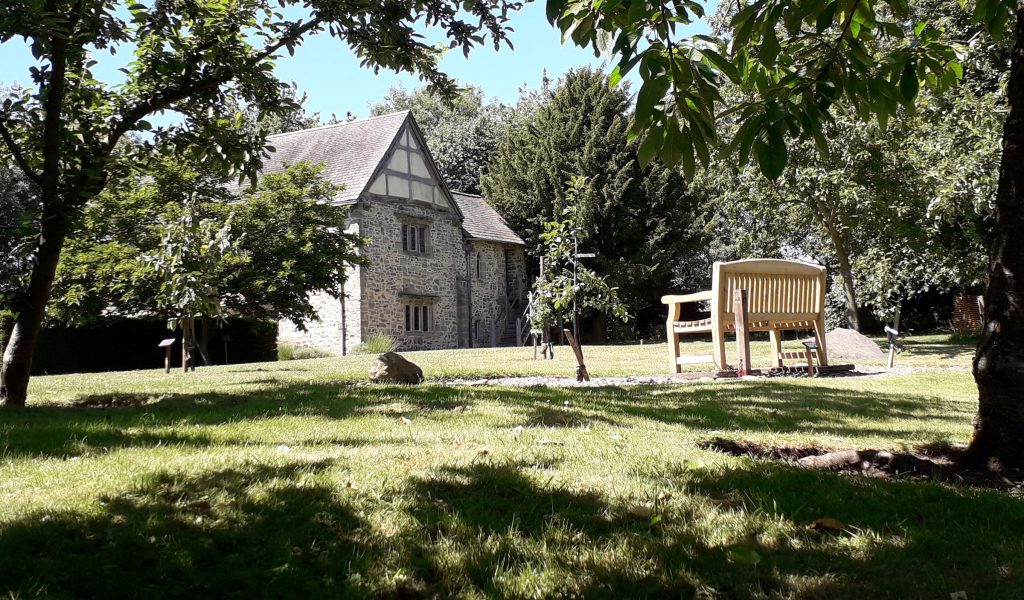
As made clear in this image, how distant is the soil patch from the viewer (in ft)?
12.2

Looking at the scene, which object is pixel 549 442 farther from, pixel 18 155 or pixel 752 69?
pixel 18 155

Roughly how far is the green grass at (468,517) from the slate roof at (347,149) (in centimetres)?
2093

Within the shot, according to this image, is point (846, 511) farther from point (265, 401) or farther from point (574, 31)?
point (265, 401)

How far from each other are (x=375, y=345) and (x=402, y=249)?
14.1ft

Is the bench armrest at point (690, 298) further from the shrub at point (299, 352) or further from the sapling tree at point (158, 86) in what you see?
the shrub at point (299, 352)

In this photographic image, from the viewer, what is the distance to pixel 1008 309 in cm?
375

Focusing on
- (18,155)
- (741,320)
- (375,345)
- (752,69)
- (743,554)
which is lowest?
(743,554)

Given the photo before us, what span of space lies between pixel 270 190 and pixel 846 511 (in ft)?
56.0

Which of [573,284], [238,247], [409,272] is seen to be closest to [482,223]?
[409,272]

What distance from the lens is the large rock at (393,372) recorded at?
893 cm

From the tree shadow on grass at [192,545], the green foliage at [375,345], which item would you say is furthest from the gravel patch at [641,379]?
the green foliage at [375,345]

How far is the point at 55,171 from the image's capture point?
648 centimetres

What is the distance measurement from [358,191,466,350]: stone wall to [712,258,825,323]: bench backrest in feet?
50.6

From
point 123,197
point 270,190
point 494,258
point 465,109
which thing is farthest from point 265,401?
point 465,109
